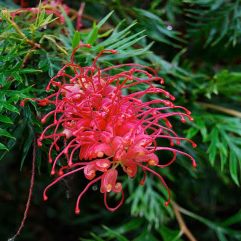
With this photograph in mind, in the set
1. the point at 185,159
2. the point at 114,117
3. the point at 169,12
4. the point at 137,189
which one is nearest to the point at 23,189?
the point at 137,189

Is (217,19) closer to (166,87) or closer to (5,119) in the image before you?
(166,87)

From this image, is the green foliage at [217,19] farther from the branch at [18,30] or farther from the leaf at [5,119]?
the leaf at [5,119]

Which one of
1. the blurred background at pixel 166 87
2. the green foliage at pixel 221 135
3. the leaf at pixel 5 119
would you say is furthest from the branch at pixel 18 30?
the green foliage at pixel 221 135

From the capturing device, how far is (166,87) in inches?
49.0

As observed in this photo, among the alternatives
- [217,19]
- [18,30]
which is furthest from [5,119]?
[217,19]

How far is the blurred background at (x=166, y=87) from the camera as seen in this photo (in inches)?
38.2

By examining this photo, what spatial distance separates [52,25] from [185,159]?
421mm

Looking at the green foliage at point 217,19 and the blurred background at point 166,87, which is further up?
the green foliage at point 217,19

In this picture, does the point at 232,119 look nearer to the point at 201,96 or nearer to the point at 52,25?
the point at 201,96

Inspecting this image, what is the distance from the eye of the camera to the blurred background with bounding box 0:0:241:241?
3.18ft

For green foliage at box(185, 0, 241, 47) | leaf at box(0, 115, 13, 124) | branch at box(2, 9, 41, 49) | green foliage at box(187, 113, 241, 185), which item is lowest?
leaf at box(0, 115, 13, 124)

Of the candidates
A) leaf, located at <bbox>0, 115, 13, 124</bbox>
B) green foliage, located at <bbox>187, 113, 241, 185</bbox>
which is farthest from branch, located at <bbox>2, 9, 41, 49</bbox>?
green foliage, located at <bbox>187, 113, 241, 185</bbox>

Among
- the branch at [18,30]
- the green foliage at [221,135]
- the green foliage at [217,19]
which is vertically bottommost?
the green foliage at [221,135]

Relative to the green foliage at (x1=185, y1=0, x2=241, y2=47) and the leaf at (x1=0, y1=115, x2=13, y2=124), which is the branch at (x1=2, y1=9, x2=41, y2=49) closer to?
the leaf at (x1=0, y1=115, x2=13, y2=124)
